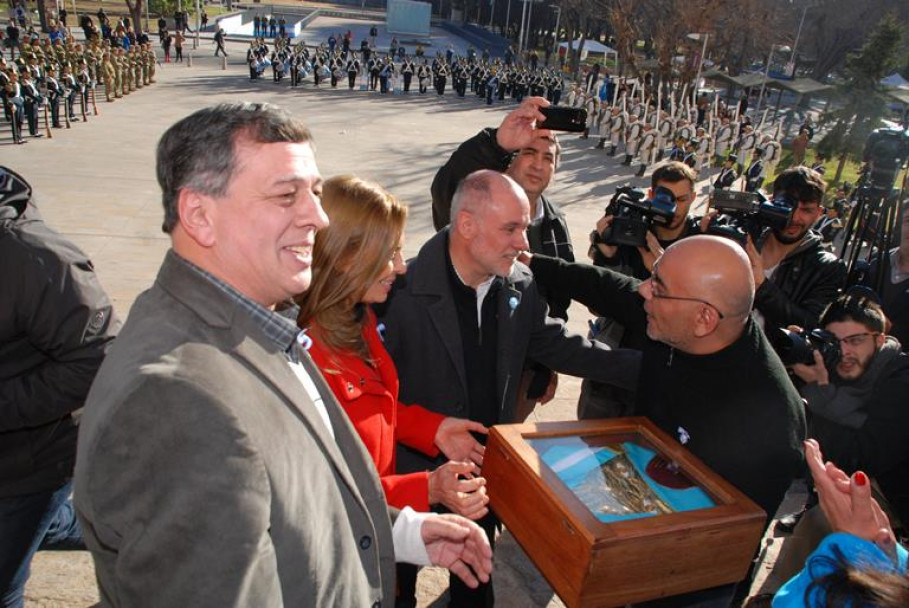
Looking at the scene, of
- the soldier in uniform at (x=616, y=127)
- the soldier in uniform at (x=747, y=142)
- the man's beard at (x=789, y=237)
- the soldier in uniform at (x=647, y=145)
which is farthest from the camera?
the soldier in uniform at (x=616, y=127)

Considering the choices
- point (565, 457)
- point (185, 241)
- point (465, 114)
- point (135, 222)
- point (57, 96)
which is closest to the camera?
point (185, 241)

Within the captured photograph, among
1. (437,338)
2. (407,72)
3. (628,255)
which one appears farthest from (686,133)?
(437,338)

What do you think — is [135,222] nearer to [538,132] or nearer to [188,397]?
[538,132]

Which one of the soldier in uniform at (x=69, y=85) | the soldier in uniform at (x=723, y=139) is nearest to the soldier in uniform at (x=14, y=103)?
the soldier in uniform at (x=69, y=85)

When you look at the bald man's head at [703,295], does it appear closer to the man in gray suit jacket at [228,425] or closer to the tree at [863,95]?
the man in gray suit jacket at [228,425]

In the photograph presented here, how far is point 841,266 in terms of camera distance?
3.93m

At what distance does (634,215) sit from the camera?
348cm

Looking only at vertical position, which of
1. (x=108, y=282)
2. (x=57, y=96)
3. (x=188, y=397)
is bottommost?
(x=108, y=282)

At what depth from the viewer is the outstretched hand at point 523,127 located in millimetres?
3748

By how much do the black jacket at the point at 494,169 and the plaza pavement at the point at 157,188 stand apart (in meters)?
1.76

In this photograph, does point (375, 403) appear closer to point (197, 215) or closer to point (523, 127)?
point (197, 215)

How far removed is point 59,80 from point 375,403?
17381 mm

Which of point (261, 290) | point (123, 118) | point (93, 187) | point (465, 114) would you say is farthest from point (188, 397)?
point (465, 114)

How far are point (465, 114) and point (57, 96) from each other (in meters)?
14.7
